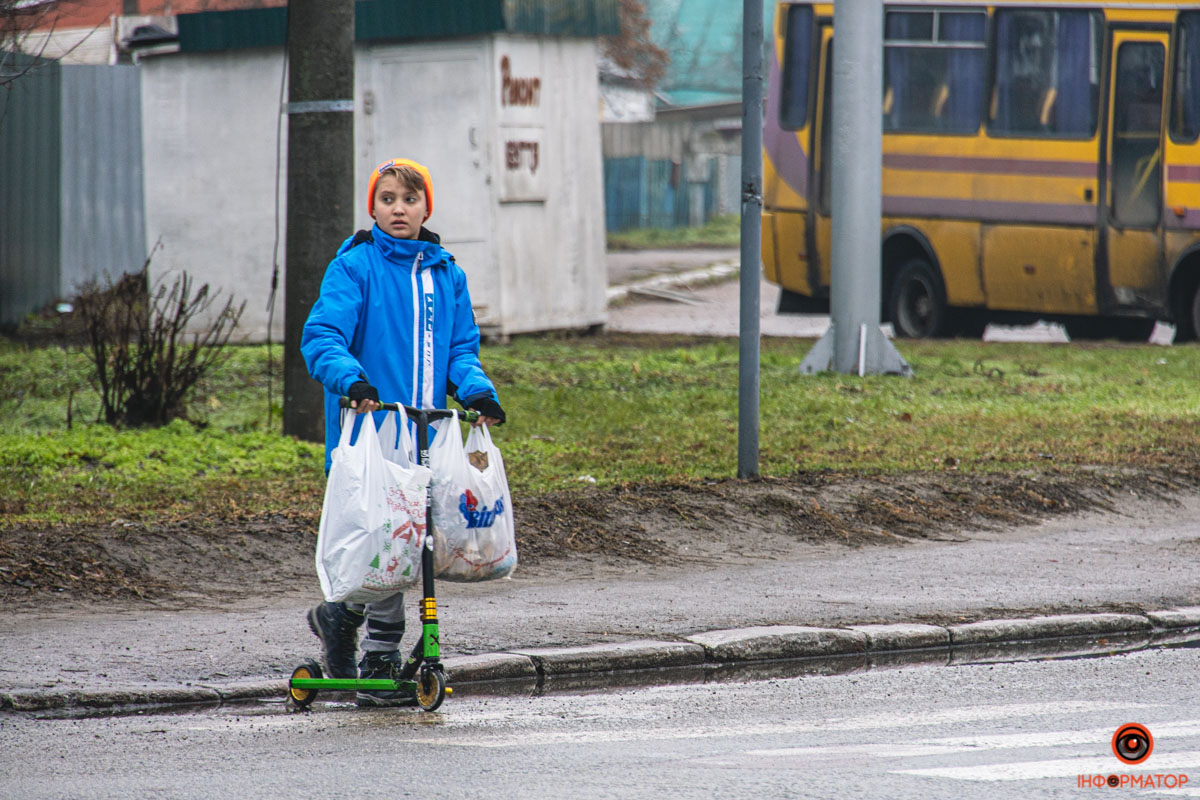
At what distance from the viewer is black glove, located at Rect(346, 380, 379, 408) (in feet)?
18.3

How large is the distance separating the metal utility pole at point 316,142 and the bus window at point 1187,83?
34.3 feet

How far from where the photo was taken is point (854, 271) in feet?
50.5

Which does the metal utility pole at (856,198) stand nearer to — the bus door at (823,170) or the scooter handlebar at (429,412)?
the bus door at (823,170)

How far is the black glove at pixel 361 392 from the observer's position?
18.3 ft

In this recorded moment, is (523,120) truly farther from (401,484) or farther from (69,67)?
(401,484)

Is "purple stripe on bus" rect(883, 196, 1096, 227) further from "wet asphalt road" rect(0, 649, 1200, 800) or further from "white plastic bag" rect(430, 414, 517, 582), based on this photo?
"white plastic bag" rect(430, 414, 517, 582)

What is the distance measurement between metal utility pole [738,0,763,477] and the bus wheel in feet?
34.7

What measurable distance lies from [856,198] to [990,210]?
4676mm

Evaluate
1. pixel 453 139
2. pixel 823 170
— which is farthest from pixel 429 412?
pixel 823 170

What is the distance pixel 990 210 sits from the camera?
768 inches

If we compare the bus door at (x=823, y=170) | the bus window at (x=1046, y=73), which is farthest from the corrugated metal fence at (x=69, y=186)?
the bus window at (x=1046, y=73)

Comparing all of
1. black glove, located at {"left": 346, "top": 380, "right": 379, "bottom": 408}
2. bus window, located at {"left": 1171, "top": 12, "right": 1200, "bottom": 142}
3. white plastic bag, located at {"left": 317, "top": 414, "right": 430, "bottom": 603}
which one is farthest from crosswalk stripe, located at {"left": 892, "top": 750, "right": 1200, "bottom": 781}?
bus window, located at {"left": 1171, "top": 12, "right": 1200, "bottom": 142}

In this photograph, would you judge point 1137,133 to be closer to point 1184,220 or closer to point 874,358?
point 1184,220

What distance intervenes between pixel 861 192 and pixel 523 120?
3.84 meters
